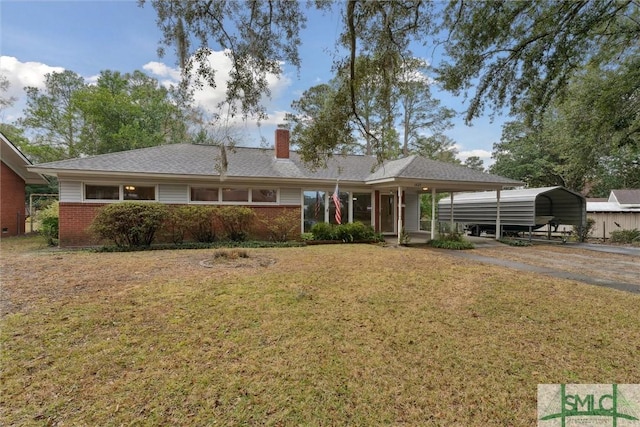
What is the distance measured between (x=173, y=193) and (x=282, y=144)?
18.9 ft

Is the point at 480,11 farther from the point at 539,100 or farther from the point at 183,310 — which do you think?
the point at 183,310

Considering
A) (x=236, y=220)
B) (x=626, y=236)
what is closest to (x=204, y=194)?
(x=236, y=220)

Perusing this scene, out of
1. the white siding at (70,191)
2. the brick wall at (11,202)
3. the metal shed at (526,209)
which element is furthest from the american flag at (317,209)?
the brick wall at (11,202)

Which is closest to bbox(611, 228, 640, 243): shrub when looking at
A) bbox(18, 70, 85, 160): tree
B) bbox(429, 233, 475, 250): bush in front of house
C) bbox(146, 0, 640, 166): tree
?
bbox(429, 233, 475, 250): bush in front of house

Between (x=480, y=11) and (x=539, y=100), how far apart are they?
2.63m

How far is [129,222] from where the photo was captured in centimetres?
1018

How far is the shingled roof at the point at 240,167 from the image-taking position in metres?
11.1

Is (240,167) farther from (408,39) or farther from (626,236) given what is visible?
(626,236)

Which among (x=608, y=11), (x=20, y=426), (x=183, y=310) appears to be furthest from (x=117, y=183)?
(x=608, y=11)

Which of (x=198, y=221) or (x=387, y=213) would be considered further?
(x=387, y=213)

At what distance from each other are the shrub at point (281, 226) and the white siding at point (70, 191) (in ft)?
21.6

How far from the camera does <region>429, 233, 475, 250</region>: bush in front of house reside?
1194 centimetres

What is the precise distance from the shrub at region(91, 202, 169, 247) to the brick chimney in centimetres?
642

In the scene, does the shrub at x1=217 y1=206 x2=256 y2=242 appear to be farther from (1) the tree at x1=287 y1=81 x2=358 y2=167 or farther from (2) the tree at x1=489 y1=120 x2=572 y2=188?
(2) the tree at x1=489 y1=120 x2=572 y2=188
